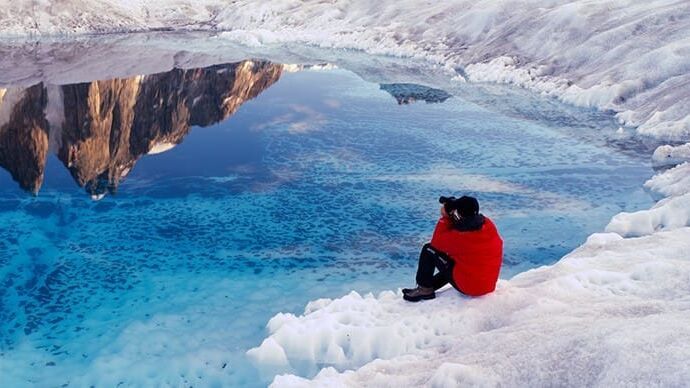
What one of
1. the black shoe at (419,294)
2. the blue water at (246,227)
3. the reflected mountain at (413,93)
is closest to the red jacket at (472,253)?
the black shoe at (419,294)

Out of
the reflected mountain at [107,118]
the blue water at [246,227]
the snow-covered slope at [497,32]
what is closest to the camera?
the blue water at [246,227]

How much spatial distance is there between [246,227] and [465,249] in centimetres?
613

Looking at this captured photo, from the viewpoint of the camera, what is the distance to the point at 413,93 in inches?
1024

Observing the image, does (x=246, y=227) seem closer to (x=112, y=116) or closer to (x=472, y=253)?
(x=472, y=253)

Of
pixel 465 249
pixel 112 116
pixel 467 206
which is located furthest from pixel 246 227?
pixel 112 116

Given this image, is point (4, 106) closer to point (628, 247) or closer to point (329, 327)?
point (329, 327)

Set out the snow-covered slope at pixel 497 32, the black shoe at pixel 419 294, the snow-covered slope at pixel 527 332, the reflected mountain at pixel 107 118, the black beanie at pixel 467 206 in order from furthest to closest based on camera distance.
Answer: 1. the snow-covered slope at pixel 497 32
2. the reflected mountain at pixel 107 118
3. the black shoe at pixel 419 294
4. the black beanie at pixel 467 206
5. the snow-covered slope at pixel 527 332

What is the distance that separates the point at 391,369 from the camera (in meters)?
6.89

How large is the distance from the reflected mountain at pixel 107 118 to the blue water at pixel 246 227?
1.79 ft

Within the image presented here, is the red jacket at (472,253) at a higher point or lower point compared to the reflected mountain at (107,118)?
higher

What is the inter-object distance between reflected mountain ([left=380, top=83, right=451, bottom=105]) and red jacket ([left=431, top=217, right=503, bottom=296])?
16800 millimetres

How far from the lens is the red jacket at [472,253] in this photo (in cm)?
759

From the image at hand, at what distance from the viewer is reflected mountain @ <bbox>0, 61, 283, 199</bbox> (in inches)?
645

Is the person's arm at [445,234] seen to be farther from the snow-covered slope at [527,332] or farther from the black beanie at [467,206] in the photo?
the snow-covered slope at [527,332]
